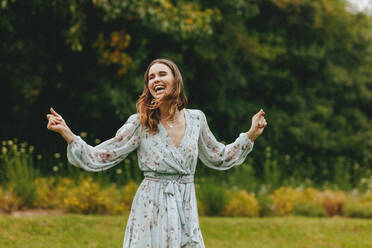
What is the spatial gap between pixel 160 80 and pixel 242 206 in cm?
474

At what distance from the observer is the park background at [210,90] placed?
25.9ft

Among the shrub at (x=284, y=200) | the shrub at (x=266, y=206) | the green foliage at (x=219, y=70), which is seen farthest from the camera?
the green foliage at (x=219, y=70)

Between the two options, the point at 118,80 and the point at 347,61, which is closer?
the point at 118,80

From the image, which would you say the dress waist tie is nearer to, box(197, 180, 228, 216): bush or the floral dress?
the floral dress

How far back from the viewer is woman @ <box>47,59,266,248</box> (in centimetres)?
334

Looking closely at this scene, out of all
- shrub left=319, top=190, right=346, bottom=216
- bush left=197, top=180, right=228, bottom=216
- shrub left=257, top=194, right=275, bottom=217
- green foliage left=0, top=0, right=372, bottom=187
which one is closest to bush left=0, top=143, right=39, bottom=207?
green foliage left=0, top=0, right=372, bottom=187

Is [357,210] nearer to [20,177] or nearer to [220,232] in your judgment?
[220,232]

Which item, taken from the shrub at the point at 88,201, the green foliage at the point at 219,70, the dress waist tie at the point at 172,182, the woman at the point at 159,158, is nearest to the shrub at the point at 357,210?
the green foliage at the point at 219,70

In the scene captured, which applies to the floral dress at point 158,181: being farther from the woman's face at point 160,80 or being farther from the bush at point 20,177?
the bush at point 20,177

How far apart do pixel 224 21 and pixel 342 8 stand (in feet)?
12.3

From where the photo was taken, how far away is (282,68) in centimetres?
1405

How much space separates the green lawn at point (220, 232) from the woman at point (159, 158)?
285 cm

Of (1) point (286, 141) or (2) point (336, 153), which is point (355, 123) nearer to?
(2) point (336, 153)

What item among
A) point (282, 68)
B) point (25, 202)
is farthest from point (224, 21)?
point (25, 202)
